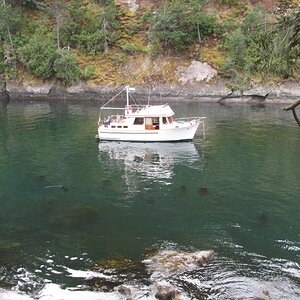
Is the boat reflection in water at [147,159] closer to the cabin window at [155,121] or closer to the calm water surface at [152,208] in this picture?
the calm water surface at [152,208]

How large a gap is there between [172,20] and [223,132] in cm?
3893

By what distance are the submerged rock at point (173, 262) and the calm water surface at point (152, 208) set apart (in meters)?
0.49

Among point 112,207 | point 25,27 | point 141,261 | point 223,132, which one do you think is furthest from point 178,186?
point 25,27

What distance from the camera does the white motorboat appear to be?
189 feet

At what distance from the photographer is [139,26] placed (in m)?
97.9

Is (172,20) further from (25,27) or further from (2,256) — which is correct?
(2,256)

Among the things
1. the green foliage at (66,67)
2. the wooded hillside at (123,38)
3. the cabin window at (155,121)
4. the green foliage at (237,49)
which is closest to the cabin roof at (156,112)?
the cabin window at (155,121)

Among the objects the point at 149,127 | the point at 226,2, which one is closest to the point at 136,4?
the point at 226,2

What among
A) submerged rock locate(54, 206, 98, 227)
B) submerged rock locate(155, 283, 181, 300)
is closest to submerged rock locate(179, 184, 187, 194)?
submerged rock locate(54, 206, 98, 227)

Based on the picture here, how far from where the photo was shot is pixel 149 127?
58.5 meters

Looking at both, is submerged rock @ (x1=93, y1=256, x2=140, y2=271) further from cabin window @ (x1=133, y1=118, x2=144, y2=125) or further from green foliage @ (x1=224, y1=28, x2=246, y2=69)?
green foliage @ (x1=224, y1=28, x2=246, y2=69)

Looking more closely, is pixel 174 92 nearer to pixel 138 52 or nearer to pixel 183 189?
pixel 138 52

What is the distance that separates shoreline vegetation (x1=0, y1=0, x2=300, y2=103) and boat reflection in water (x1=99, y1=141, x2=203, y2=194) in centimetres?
3375

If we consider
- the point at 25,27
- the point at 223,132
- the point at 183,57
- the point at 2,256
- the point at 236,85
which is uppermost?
the point at 25,27
